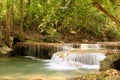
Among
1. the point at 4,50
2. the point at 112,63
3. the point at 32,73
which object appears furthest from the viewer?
the point at 4,50

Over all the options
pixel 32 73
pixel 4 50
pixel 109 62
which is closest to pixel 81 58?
pixel 32 73

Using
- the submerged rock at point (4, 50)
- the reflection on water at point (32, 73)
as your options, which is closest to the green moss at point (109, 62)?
the reflection on water at point (32, 73)

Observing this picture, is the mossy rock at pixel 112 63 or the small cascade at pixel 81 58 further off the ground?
the mossy rock at pixel 112 63

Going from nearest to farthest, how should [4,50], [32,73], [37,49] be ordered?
[32,73]
[37,49]
[4,50]

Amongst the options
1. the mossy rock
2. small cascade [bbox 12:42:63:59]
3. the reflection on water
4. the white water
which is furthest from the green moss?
small cascade [bbox 12:42:63:59]

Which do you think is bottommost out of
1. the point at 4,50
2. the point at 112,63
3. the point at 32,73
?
the point at 4,50

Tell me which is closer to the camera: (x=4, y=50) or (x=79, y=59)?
(x=79, y=59)

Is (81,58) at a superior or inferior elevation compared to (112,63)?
inferior

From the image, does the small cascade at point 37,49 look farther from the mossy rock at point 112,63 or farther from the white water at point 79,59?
the mossy rock at point 112,63

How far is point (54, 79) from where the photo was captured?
10.2m

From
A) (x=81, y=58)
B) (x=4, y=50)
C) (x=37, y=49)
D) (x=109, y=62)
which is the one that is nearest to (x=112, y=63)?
(x=109, y=62)

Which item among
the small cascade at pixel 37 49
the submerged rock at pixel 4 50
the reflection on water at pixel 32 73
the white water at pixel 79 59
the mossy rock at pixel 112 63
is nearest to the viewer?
the mossy rock at pixel 112 63

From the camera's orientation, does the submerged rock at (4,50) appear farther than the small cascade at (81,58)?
Result: Yes

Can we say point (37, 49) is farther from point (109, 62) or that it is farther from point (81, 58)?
point (109, 62)
